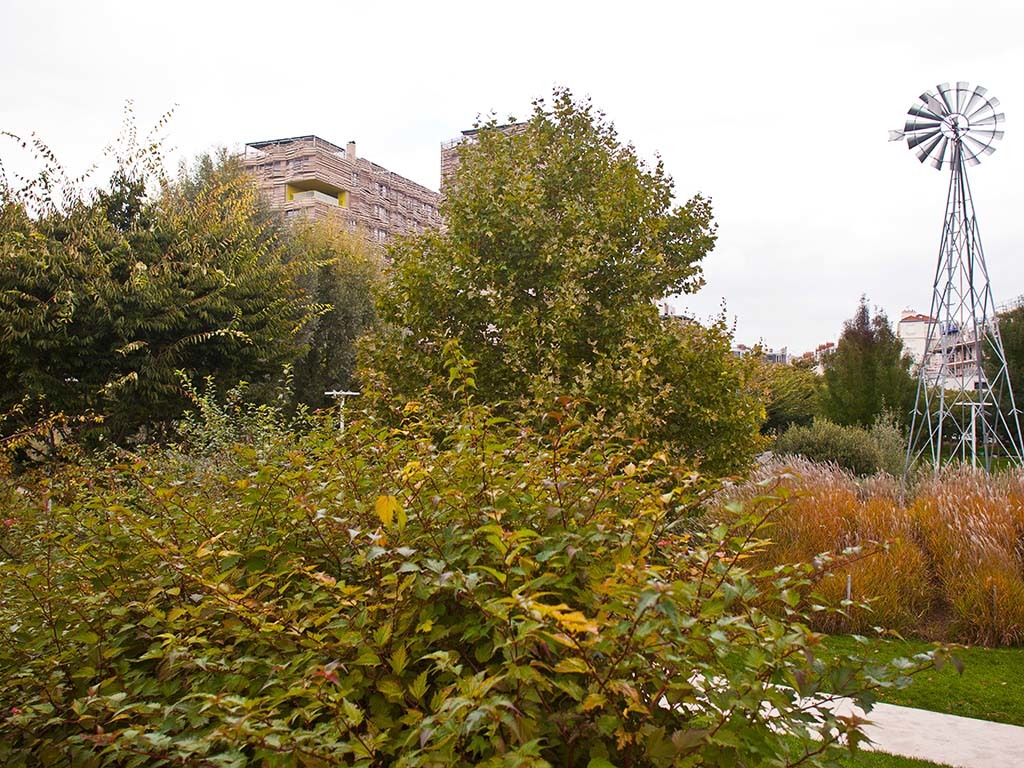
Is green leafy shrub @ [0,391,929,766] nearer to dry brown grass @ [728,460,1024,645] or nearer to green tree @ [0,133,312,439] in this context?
dry brown grass @ [728,460,1024,645]

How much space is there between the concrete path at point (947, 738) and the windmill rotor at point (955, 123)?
8791 mm

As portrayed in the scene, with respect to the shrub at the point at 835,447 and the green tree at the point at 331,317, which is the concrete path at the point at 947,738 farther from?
the green tree at the point at 331,317

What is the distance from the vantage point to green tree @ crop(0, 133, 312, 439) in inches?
406

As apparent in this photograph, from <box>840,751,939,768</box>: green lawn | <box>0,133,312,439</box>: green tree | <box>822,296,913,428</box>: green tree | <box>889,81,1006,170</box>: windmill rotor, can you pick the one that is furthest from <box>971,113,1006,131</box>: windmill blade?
<box>822,296,913,428</box>: green tree

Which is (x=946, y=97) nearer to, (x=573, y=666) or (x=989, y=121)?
(x=989, y=121)

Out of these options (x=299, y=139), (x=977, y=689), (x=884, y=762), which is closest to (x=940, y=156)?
(x=977, y=689)

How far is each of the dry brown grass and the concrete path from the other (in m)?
1.06

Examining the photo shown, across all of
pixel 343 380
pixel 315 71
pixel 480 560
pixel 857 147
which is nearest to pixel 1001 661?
pixel 480 560

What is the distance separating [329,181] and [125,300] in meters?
31.9

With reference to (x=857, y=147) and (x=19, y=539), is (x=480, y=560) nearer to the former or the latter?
(x=19, y=539)

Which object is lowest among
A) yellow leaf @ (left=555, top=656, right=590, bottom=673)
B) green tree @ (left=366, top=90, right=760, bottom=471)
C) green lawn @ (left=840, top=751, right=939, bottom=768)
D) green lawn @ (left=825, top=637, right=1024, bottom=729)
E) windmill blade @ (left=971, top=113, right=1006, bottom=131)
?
green lawn @ (left=825, top=637, right=1024, bottom=729)

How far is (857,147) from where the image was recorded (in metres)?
14.4

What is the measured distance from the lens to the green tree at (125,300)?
10.3 m

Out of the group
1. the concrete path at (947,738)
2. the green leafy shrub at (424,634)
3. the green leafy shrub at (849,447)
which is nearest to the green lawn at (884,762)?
the concrete path at (947,738)
